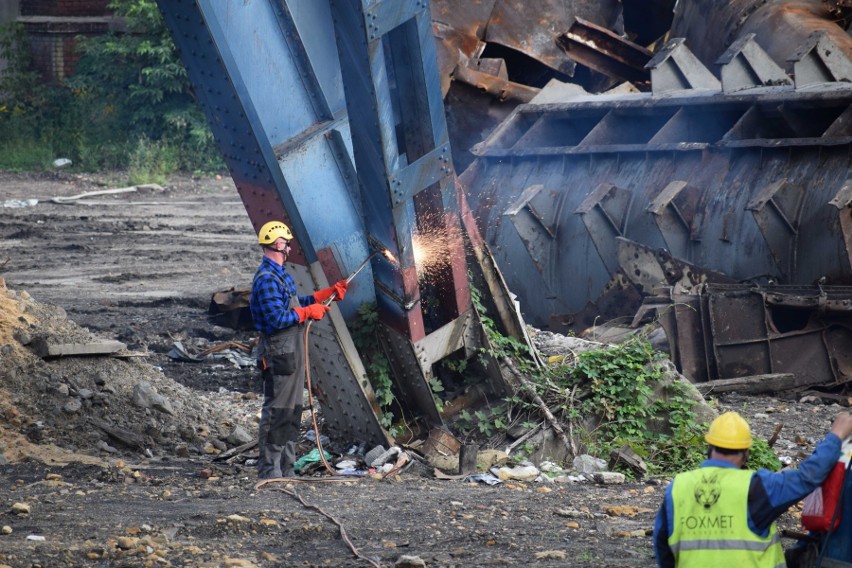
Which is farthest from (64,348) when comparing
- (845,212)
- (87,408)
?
(845,212)

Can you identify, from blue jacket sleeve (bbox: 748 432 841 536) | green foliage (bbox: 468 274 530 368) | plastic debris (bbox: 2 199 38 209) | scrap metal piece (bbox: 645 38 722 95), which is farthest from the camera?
plastic debris (bbox: 2 199 38 209)

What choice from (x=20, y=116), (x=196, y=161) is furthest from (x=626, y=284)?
(x=20, y=116)

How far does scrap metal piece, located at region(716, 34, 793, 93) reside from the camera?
36.3 ft

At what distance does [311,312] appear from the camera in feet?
23.7

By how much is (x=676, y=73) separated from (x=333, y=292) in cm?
584

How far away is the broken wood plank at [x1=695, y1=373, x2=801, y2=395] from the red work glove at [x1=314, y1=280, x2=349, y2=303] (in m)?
3.38

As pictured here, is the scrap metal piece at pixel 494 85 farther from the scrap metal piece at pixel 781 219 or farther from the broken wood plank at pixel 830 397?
the broken wood plank at pixel 830 397

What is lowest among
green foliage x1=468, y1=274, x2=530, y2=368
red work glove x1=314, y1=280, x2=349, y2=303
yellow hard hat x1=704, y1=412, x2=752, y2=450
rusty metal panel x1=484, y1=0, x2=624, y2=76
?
green foliage x1=468, y1=274, x2=530, y2=368

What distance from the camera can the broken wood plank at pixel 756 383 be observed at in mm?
9469

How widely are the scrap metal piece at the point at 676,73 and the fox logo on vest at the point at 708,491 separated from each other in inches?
319

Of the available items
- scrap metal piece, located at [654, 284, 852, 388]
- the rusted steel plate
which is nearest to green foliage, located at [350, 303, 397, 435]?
scrap metal piece, located at [654, 284, 852, 388]

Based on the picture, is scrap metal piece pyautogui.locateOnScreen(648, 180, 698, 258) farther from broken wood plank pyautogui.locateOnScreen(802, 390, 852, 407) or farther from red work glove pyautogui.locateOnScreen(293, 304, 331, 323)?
red work glove pyautogui.locateOnScreen(293, 304, 331, 323)

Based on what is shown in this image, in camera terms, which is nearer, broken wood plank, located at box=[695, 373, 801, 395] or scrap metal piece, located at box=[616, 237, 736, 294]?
broken wood plank, located at box=[695, 373, 801, 395]

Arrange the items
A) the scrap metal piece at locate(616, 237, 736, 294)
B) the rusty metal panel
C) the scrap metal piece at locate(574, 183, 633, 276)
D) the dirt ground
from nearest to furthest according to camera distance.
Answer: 1. the dirt ground
2. the scrap metal piece at locate(616, 237, 736, 294)
3. the scrap metal piece at locate(574, 183, 633, 276)
4. the rusty metal panel
